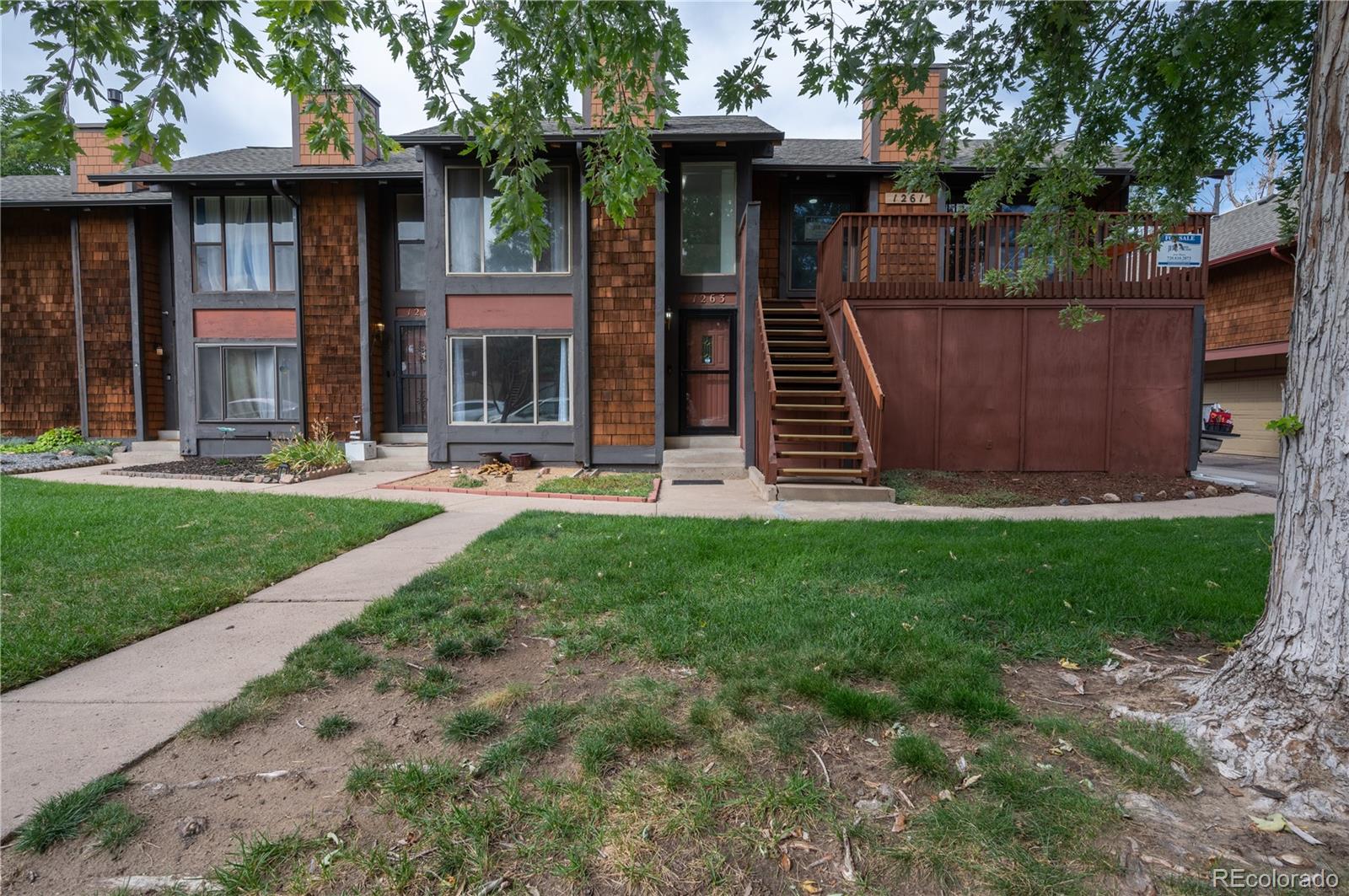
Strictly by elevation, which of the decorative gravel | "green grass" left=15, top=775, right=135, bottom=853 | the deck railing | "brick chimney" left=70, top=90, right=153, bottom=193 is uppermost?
"brick chimney" left=70, top=90, right=153, bottom=193

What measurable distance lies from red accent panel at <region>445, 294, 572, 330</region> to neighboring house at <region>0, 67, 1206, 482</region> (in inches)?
2.0

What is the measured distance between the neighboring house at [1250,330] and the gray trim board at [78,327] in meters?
24.2

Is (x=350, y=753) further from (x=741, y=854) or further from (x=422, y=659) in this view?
(x=741, y=854)

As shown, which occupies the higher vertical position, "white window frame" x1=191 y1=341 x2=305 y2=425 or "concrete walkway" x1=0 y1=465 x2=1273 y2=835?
"white window frame" x1=191 y1=341 x2=305 y2=425

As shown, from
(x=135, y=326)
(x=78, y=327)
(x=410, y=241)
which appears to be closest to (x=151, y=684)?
(x=410, y=241)

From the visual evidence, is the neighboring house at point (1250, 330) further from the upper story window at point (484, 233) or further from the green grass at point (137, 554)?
the green grass at point (137, 554)

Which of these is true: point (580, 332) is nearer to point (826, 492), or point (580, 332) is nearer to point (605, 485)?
point (605, 485)

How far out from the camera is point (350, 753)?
2203 millimetres

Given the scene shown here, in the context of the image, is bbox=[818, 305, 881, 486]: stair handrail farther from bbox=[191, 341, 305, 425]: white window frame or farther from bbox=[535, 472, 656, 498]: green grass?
bbox=[191, 341, 305, 425]: white window frame

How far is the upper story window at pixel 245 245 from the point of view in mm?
12453

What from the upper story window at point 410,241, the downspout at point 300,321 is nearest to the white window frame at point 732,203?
the upper story window at point 410,241

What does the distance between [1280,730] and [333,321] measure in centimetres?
1410

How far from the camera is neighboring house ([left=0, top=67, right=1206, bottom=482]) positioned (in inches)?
366

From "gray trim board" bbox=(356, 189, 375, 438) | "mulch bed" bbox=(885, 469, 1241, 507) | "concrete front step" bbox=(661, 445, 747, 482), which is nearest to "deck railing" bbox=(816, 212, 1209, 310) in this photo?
"mulch bed" bbox=(885, 469, 1241, 507)
